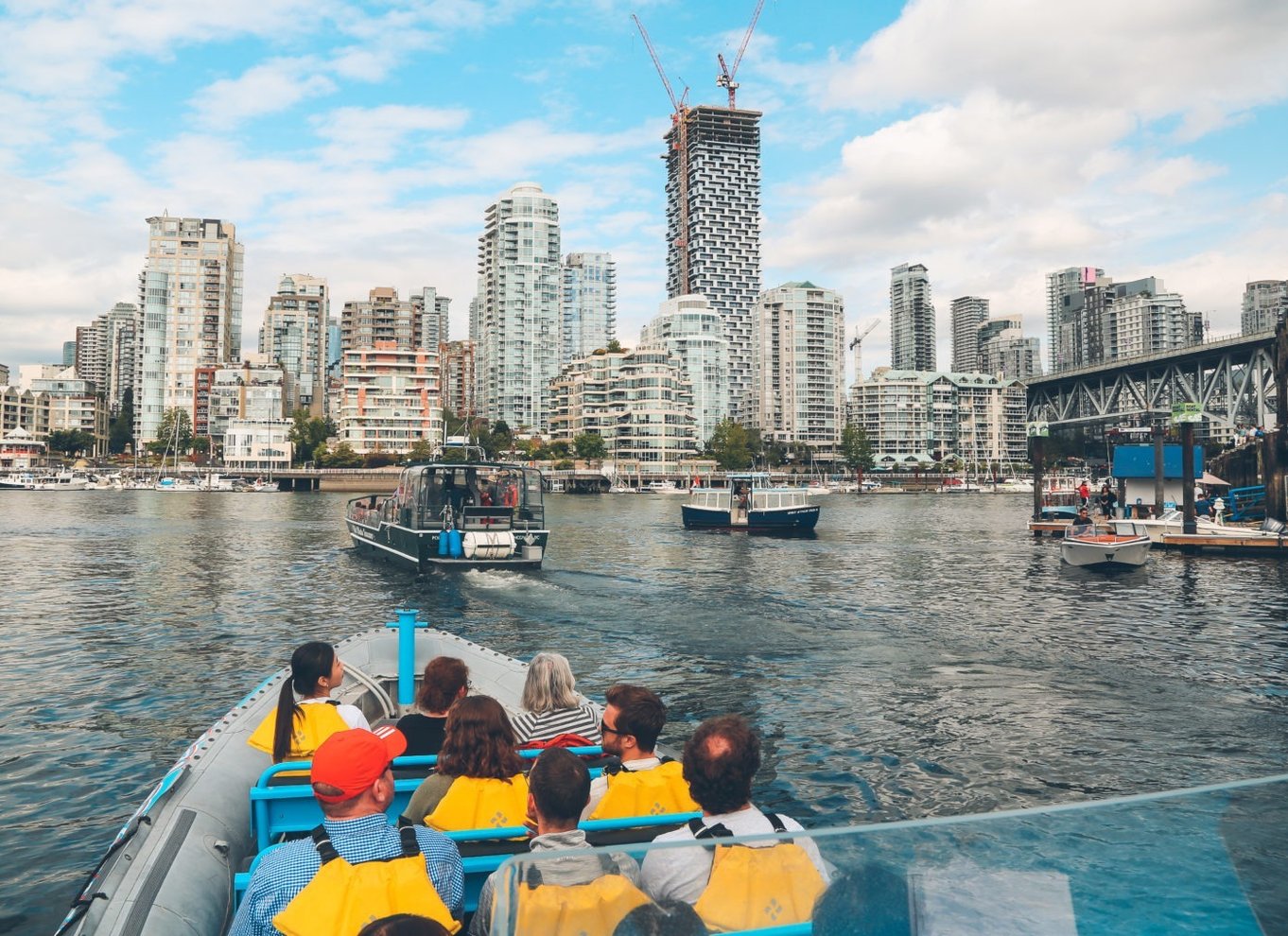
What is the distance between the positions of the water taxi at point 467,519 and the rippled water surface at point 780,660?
84cm

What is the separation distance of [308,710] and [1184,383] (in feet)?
476

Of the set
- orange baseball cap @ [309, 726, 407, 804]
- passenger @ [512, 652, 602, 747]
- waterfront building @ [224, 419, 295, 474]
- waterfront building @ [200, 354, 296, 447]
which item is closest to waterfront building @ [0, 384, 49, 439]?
waterfront building @ [200, 354, 296, 447]

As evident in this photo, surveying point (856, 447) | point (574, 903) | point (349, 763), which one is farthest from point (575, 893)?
point (856, 447)

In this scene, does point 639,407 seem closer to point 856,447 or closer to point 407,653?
point 856,447

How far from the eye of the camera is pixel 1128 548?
33.2 m

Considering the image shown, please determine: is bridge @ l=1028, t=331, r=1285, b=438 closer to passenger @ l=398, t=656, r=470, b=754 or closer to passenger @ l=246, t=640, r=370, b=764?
passenger @ l=398, t=656, r=470, b=754

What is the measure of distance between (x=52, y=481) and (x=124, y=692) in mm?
160581

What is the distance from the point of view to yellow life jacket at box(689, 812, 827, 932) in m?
3.19

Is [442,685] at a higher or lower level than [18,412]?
lower

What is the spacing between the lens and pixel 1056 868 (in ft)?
9.55

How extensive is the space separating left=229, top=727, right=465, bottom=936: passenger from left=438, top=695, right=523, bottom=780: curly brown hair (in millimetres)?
1133

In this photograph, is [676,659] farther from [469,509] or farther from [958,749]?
[469,509]

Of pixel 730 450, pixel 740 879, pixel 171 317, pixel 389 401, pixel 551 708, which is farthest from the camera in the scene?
pixel 171 317

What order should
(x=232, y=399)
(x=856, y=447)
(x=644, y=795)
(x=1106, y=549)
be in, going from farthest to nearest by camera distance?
(x=856, y=447) < (x=232, y=399) < (x=1106, y=549) < (x=644, y=795)
